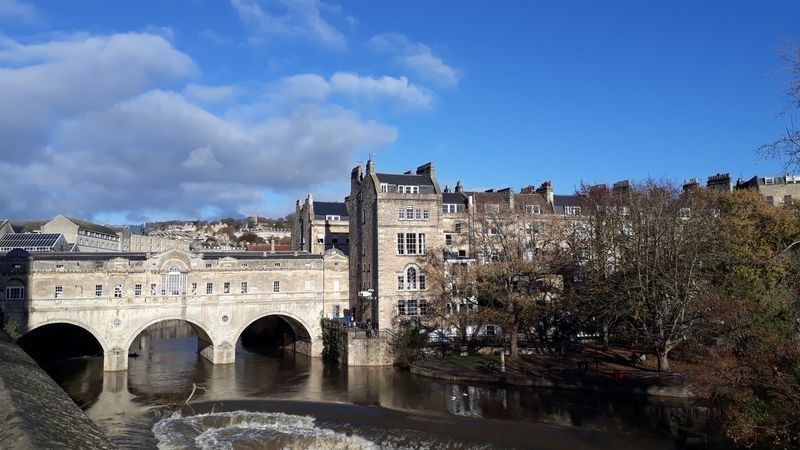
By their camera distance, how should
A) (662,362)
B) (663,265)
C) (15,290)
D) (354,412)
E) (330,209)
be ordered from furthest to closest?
(330,209)
(15,290)
(663,265)
(662,362)
(354,412)

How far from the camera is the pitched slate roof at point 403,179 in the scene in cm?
5016

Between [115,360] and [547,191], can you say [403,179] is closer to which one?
[547,191]

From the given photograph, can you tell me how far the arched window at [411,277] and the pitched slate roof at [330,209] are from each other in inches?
778

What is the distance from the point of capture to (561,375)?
115 feet

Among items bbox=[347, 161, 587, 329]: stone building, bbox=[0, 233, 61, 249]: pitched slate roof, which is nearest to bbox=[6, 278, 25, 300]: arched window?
bbox=[0, 233, 61, 249]: pitched slate roof

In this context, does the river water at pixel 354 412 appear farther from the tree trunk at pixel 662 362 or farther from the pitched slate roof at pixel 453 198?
the pitched slate roof at pixel 453 198

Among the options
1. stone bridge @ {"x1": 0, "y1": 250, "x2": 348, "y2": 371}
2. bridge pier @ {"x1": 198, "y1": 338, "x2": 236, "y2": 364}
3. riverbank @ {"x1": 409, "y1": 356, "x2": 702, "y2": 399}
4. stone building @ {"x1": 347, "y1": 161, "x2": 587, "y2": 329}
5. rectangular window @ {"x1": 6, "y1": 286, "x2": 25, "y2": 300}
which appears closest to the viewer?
riverbank @ {"x1": 409, "y1": 356, "x2": 702, "y2": 399}

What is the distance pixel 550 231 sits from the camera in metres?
42.4

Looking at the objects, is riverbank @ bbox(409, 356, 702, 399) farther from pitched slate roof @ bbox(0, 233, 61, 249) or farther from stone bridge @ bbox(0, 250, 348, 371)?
pitched slate roof @ bbox(0, 233, 61, 249)

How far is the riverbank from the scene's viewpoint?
3195cm

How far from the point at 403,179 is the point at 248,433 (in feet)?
92.3

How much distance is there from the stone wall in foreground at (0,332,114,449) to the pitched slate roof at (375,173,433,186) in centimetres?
3404

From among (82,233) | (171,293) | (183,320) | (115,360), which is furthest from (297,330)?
(82,233)

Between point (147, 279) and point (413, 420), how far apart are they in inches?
981
